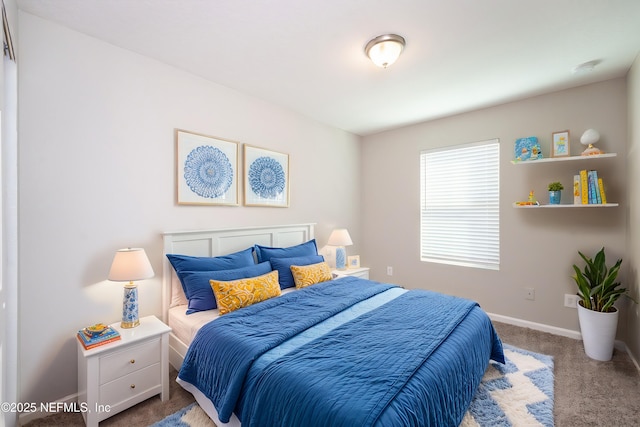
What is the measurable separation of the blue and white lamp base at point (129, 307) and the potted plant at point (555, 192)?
3.68m

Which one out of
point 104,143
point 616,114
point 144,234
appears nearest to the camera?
point 104,143

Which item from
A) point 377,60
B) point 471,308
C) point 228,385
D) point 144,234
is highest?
point 377,60

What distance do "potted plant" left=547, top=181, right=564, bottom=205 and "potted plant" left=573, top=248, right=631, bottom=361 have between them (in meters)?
0.54

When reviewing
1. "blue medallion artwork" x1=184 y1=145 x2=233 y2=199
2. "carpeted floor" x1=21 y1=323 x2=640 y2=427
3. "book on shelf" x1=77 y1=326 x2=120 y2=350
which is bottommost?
"carpeted floor" x1=21 y1=323 x2=640 y2=427

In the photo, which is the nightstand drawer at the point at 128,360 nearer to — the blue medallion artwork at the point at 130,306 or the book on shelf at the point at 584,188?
the blue medallion artwork at the point at 130,306

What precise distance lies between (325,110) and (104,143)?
2.23 metres

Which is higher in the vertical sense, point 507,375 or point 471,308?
point 471,308

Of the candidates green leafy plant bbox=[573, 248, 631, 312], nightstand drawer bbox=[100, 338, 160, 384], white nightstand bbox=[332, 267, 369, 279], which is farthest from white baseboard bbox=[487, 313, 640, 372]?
nightstand drawer bbox=[100, 338, 160, 384]

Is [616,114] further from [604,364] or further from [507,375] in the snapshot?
[507,375]

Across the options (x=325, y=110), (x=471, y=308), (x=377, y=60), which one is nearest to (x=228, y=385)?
(x=471, y=308)

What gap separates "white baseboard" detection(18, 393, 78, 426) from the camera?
1.75 meters

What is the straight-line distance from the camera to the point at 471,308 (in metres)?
2.21

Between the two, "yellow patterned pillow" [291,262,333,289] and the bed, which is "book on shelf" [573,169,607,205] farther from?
"yellow patterned pillow" [291,262,333,289]

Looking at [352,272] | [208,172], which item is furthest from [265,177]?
[352,272]
